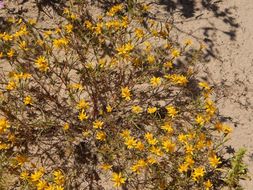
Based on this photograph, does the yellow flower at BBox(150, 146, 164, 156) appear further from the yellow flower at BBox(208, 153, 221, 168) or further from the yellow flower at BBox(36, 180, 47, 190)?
the yellow flower at BBox(36, 180, 47, 190)

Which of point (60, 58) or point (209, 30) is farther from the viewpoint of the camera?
point (209, 30)

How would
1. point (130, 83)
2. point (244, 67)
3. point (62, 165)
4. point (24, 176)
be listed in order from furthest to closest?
point (244, 67)
point (130, 83)
point (62, 165)
point (24, 176)

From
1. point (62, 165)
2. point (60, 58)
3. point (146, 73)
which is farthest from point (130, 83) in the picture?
point (62, 165)

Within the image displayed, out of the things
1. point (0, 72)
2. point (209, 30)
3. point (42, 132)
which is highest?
point (209, 30)

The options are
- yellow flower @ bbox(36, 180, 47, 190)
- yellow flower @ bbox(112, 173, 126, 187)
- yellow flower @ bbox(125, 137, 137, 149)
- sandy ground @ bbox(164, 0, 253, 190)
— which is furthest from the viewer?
sandy ground @ bbox(164, 0, 253, 190)

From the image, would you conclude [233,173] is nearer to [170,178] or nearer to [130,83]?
[170,178]

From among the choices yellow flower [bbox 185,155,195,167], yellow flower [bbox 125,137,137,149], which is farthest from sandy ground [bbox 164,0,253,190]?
yellow flower [bbox 125,137,137,149]

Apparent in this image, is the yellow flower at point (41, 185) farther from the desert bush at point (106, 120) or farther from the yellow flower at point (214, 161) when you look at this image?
the yellow flower at point (214, 161)

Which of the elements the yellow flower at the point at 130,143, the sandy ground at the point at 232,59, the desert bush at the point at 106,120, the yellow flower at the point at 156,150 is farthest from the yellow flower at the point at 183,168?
the sandy ground at the point at 232,59

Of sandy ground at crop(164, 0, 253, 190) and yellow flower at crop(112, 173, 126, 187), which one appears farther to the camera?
sandy ground at crop(164, 0, 253, 190)
